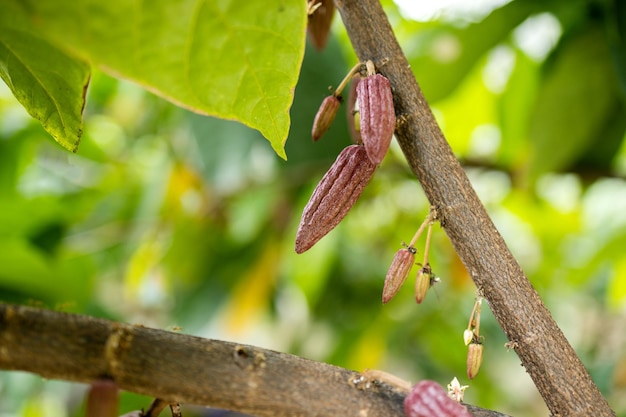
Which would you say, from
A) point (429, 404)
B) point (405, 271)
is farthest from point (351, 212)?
point (429, 404)

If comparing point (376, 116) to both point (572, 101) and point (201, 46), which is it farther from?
point (572, 101)

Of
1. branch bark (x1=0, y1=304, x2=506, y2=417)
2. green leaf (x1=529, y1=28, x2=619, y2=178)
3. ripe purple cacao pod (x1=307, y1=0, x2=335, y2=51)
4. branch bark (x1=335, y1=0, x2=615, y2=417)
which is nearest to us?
branch bark (x1=0, y1=304, x2=506, y2=417)

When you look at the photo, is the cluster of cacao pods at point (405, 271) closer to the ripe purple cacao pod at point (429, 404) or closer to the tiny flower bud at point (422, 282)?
the tiny flower bud at point (422, 282)

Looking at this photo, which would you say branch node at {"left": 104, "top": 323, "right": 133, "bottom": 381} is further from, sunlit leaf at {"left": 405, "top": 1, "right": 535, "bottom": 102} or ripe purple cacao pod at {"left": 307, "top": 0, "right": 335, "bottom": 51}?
sunlit leaf at {"left": 405, "top": 1, "right": 535, "bottom": 102}

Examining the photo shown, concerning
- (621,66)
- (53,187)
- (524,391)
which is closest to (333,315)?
(53,187)

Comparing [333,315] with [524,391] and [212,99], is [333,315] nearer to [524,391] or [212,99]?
[212,99]

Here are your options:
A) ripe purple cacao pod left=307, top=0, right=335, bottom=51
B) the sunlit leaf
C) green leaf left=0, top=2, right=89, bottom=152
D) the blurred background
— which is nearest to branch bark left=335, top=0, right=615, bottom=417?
ripe purple cacao pod left=307, top=0, right=335, bottom=51

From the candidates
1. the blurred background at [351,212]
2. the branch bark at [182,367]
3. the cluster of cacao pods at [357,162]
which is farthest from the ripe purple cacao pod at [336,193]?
the blurred background at [351,212]
